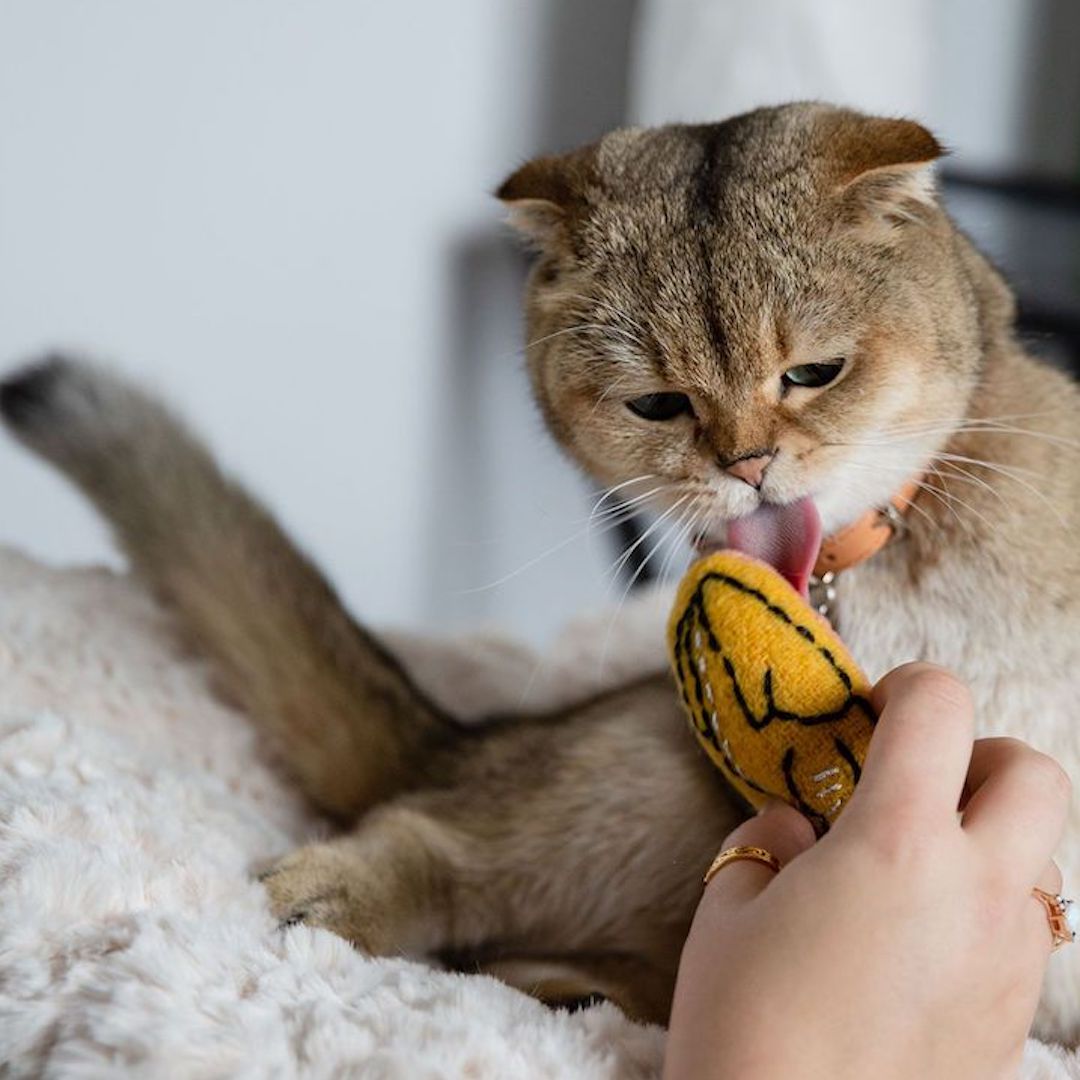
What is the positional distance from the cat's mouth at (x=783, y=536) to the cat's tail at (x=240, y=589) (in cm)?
39

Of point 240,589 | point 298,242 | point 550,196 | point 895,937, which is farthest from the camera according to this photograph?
point 298,242

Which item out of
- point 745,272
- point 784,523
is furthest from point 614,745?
point 745,272

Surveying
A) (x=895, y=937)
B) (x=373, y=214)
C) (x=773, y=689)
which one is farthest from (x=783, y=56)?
(x=895, y=937)

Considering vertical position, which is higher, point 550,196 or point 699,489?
point 550,196

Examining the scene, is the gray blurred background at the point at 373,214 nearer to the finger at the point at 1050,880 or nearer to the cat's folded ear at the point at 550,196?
the cat's folded ear at the point at 550,196

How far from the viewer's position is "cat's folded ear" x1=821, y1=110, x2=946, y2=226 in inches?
35.1

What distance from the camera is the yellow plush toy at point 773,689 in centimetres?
74

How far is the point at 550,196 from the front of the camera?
1.00 metres

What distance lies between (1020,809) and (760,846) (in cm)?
13

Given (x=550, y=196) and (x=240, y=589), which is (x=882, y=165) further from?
(x=240, y=589)

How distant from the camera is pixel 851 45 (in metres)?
1.83

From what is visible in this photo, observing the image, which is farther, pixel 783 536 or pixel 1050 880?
Answer: pixel 783 536

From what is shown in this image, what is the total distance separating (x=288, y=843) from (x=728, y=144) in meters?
0.61

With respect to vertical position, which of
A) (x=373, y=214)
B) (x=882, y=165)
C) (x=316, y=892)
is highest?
(x=882, y=165)
